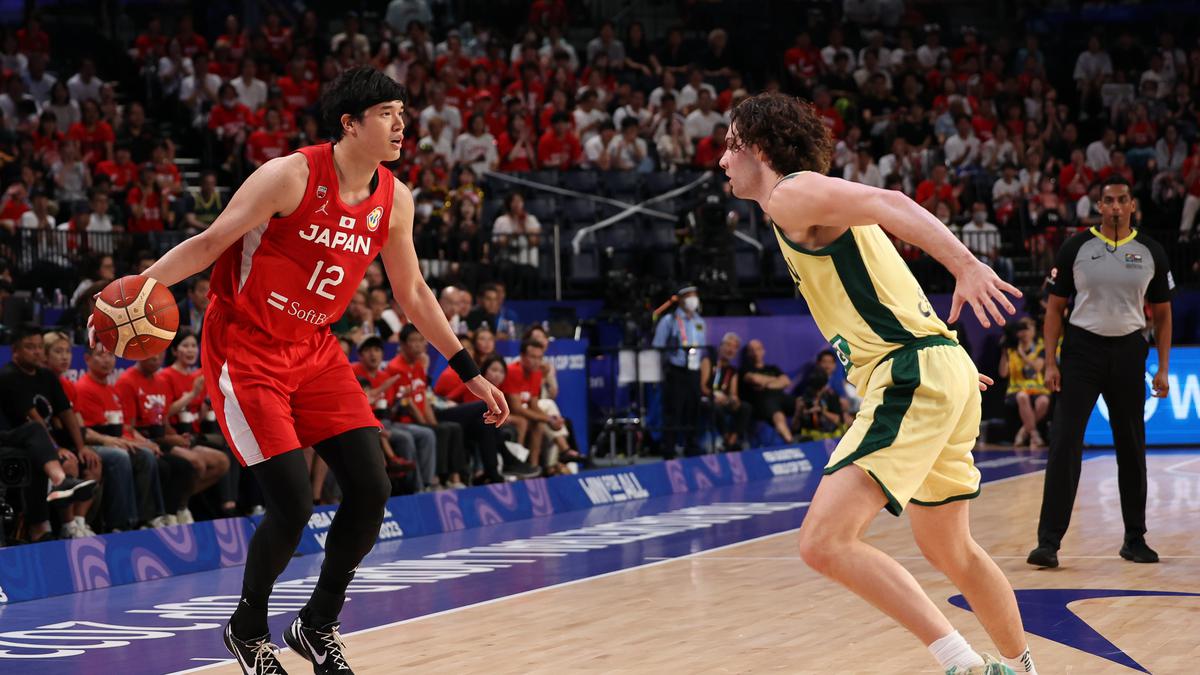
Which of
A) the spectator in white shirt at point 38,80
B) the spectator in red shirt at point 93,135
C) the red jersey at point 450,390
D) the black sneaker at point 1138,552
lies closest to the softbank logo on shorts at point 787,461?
the red jersey at point 450,390

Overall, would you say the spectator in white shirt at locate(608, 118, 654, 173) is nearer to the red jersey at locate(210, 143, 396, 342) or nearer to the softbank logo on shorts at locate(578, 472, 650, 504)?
the softbank logo on shorts at locate(578, 472, 650, 504)

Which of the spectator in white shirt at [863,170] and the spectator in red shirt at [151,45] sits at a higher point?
the spectator in red shirt at [151,45]

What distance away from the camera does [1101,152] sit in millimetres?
20250

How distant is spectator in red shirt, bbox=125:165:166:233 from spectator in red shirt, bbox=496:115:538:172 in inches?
184

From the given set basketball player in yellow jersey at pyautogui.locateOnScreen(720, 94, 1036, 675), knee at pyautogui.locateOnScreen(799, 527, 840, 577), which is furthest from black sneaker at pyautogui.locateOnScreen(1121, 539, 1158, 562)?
knee at pyautogui.locateOnScreen(799, 527, 840, 577)

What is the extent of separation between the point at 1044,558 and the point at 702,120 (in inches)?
477

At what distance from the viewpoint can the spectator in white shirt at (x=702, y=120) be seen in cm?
1941

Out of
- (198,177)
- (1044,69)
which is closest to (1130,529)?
(198,177)

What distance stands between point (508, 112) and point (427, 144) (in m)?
2.03

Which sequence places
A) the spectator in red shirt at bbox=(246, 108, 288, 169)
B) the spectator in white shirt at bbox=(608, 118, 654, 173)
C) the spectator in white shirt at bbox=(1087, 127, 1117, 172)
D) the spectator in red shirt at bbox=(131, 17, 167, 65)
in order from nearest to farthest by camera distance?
1. the spectator in red shirt at bbox=(246, 108, 288, 169)
2. the spectator in white shirt at bbox=(608, 118, 654, 173)
3. the spectator in red shirt at bbox=(131, 17, 167, 65)
4. the spectator in white shirt at bbox=(1087, 127, 1117, 172)

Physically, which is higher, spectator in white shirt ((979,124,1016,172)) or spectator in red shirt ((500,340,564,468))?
spectator in white shirt ((979,124,1016,172))

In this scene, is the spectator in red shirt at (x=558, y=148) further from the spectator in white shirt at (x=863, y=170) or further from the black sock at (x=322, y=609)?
the black sock at (x=322, y=609)

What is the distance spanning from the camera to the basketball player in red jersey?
503 cm

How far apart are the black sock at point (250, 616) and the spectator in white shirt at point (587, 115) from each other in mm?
14000
